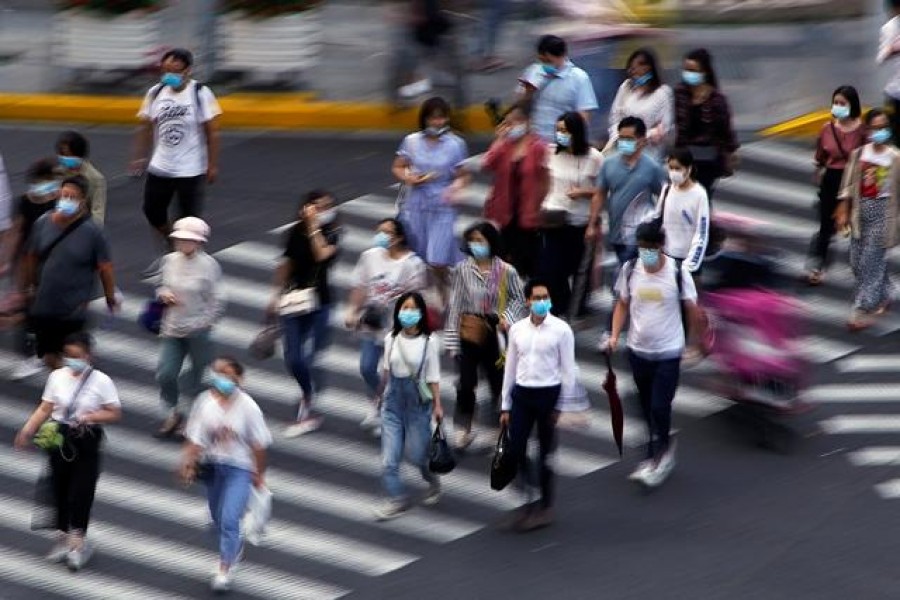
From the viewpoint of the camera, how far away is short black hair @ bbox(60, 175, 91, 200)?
16562mm

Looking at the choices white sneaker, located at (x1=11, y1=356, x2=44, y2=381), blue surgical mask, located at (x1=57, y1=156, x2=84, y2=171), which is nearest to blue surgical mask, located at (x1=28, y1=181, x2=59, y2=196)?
blue surgical mask, located at (x1=57, y1=156, x2=84, y2=171)

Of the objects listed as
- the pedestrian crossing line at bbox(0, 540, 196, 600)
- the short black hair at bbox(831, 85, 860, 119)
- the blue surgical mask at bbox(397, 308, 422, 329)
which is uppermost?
the short black hair at bbox(831, 85, 860, 119)

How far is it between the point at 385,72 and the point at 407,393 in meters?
8.61

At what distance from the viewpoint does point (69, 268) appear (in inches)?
648

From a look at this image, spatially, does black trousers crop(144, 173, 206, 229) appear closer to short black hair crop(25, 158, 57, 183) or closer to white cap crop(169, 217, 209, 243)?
short black hair crop(25, 158, 57, 183)

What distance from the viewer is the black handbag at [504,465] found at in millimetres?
14961

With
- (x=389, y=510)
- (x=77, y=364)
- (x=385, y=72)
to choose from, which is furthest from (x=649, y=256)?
(x=385, y=72)

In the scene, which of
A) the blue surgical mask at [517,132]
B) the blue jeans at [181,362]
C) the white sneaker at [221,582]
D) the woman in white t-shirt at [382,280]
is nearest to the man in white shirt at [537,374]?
the woman in white t-shirt at [382,280]

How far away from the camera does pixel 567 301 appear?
57.5 ft

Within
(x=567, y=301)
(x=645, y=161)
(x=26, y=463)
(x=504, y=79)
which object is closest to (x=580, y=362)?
(x=567, y=301)

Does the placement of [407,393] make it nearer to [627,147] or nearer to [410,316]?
[410,316]

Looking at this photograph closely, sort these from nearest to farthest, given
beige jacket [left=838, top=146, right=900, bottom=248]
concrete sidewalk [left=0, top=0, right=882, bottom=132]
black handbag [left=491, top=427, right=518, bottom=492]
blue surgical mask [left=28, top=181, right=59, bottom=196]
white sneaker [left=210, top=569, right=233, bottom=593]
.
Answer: white sneaker [left=210, top=569, right=233, bottom=593]
black handbag [left=491, top=427, right=518, bottom=492]
blue surgical mask [left=28, top=181, right=59, bottom=196]
beige jacket [left=838, top=146, right=900, bottom=248]
concrete sidewalk [left=0, top=0, right=882, bottom=132]

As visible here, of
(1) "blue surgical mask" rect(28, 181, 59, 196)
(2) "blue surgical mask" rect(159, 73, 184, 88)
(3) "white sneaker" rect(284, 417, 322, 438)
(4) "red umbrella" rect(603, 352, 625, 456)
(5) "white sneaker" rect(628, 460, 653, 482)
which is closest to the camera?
(4) "red umbrella" rect(603, 352, 625, 456)

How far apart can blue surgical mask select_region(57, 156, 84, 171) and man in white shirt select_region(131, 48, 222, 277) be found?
997 millimetres
